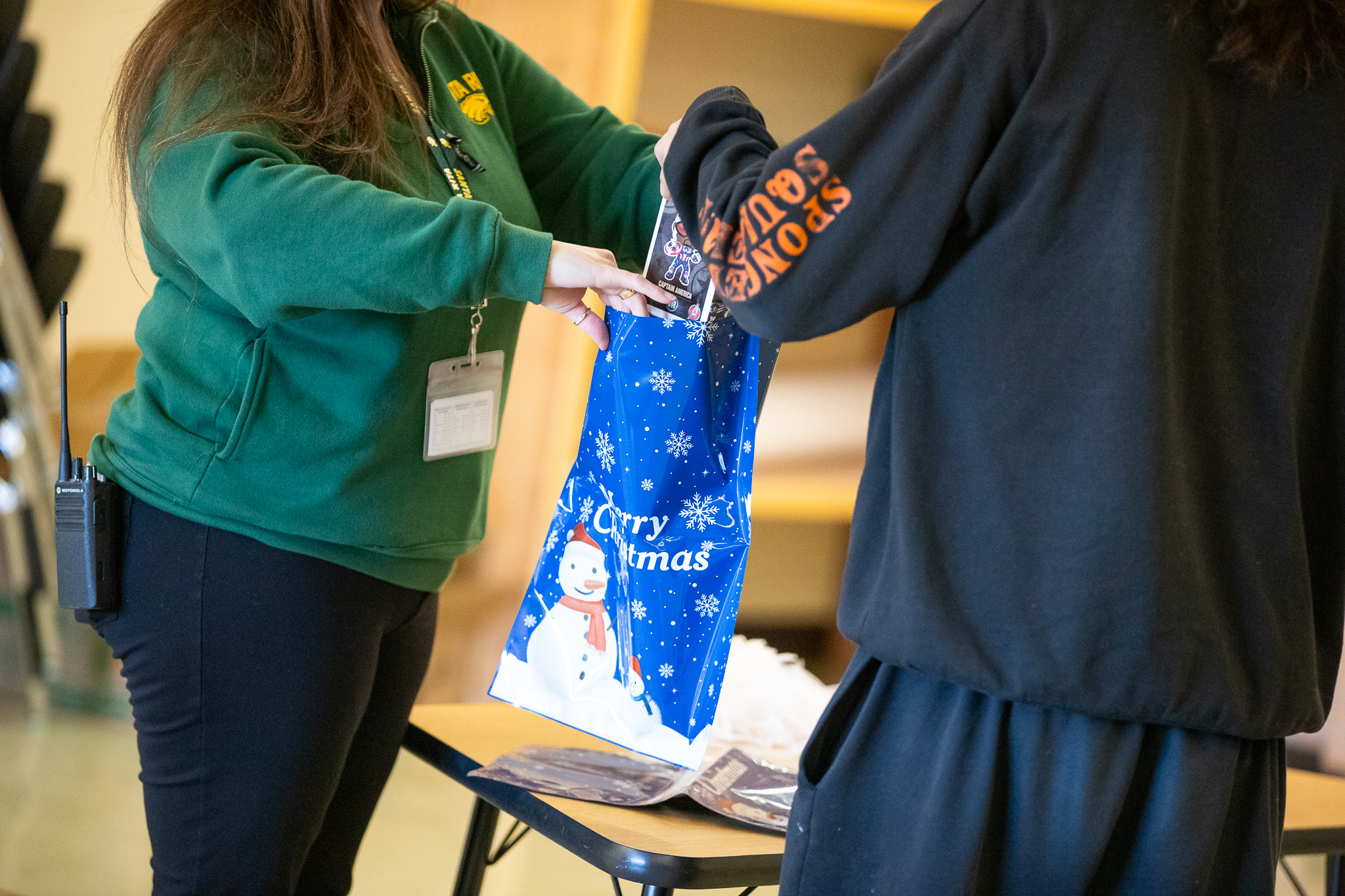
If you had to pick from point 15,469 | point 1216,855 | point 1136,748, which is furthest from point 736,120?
point 15,469

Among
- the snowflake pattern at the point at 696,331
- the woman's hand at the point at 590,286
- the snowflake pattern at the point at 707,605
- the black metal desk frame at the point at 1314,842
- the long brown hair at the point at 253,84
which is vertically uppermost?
the long brown hair at the point at 253,84

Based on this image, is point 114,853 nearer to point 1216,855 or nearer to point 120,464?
point 120,464

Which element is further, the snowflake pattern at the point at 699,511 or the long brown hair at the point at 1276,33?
the snowflake pattern at the point at 699,511

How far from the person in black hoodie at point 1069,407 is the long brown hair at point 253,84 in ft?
1.35

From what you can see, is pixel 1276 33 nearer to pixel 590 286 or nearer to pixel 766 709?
pixel 590 286

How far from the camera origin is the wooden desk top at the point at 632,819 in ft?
3.10

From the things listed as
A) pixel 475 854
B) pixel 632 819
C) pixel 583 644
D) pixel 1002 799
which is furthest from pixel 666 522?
pixel 475 854

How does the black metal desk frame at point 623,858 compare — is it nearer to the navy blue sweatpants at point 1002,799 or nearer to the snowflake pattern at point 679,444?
the navy blue sweatpants at point 1002,799

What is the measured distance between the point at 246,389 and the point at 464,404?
207 millimetres

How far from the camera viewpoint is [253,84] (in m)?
0.99

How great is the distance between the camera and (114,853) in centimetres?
221

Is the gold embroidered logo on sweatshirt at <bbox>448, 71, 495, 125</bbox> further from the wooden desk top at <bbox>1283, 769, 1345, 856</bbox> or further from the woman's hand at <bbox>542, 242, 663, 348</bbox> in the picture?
the wooden desk top at <bbox>1283, 769, 1345, 856</bbox>

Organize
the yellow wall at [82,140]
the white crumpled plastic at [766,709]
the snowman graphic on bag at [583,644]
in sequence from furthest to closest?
the yellow wall at [82,140]
the white crumpled plastic at [766,709]
the snowman graphic on bag at [583,644]

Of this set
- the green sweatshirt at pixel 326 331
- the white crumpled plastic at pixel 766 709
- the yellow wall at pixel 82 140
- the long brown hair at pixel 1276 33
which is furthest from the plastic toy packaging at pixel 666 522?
the yellow wall at pixel 82 140
